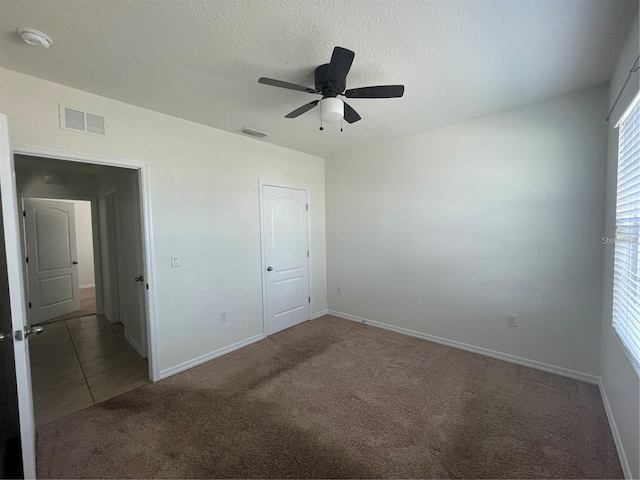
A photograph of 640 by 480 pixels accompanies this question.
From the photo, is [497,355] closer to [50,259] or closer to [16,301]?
[16,301]

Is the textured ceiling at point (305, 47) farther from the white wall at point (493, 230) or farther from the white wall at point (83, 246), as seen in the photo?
the white wall at point (83, 246)

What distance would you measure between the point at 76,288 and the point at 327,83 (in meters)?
5.96

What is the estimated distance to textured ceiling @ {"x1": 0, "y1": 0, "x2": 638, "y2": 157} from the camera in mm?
1463

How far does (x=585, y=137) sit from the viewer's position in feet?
7.94

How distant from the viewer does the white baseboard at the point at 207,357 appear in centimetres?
274

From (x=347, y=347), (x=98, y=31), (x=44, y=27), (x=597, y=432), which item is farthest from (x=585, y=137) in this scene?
(x=44, y=27)

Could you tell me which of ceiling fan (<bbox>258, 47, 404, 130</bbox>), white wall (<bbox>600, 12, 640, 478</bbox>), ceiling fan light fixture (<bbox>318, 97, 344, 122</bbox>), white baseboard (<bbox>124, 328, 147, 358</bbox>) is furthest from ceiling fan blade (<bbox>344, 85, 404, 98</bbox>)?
white baseboard (<bbox>124, 328, 147, 358</bbox>)

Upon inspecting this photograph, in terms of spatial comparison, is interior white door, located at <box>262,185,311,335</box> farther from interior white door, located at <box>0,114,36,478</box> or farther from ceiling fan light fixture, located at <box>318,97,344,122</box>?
interior white door, located at <box>0,114,36,478</box>

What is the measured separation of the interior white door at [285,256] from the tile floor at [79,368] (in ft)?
5.35

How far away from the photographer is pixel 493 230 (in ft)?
9.70

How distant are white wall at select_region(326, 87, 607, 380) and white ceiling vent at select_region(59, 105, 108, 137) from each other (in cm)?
300

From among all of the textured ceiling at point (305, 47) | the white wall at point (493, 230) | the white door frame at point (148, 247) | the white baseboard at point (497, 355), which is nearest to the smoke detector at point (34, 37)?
the textured ceiling at point (305, 47)

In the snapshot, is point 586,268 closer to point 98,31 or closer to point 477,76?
point 477,76

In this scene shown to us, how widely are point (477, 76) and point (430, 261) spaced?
6.72 feet
